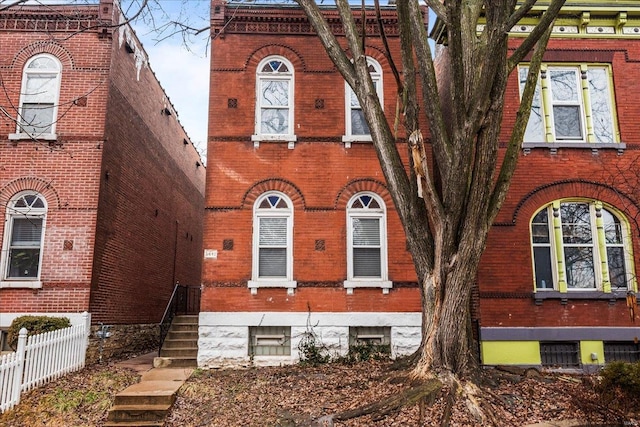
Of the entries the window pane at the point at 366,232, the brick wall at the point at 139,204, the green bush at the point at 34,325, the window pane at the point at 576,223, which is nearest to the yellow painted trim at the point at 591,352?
the window pane at the point at 576,223

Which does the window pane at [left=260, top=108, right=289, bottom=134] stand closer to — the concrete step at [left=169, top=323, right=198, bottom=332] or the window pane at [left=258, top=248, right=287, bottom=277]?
the window pane at [left=258, top=248, right=287, bottom=277]

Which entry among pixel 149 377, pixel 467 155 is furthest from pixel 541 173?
pixel 149 377

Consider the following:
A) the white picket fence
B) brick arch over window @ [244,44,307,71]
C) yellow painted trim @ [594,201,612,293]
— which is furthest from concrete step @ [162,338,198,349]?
yellow painted trim @ [594,201,612,293]

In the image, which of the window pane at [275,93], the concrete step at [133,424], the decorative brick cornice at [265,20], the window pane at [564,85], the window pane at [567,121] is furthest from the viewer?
the decorative brick cornice at [265,20]

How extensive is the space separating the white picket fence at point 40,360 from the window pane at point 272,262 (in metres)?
3.95

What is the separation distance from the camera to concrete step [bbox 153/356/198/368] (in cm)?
1102

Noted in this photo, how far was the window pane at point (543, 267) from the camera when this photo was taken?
1144 centimetres

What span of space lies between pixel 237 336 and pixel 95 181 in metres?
4.90

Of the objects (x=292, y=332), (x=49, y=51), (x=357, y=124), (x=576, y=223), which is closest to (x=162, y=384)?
(x=292, y=332)

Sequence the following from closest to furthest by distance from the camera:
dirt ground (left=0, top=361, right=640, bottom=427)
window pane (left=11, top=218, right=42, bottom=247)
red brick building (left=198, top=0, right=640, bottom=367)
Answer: dirt ground (left=0, top=361, right=640, bottom=427) → red brick building (left=198, top=0, right=640, bottom=367) → window pane (left=11, top=218, right=42, bottom=247)

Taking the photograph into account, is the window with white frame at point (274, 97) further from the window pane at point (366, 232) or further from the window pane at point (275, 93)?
the window pane at point (366, 232)

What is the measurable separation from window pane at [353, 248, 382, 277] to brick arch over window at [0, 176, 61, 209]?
6944 millimetres

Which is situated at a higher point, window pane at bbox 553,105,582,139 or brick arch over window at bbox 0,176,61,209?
window pane at bbox 553,105,582,139

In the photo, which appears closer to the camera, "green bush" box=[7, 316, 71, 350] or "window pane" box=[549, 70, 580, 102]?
"green bush" box=[7, 316, 71, 350]
